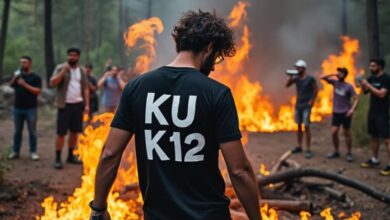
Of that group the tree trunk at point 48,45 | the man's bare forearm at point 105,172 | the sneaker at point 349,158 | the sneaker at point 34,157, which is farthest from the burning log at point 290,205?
the tree trunk at point 48,45

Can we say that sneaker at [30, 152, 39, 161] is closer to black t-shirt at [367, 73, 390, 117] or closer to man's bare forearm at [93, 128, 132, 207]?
black t-shirt at [367, 73, 390, 117]

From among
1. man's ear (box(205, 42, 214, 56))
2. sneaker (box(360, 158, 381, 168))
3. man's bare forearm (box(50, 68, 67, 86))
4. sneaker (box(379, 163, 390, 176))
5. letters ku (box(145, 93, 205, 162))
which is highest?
man's bare forearm (box(50, 68, 67, 86))

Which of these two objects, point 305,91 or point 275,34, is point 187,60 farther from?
point 275,34

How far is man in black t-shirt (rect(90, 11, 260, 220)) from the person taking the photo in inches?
84.4

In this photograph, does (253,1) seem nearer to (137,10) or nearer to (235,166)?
(235,166)

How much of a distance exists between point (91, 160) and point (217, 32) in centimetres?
464

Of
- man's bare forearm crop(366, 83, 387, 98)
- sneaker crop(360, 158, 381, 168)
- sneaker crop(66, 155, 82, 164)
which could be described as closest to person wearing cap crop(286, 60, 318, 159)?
sneaker crop(360, 158, 381, 168)

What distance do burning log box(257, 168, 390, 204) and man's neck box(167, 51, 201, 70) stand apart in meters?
3.88

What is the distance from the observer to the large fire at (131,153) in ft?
16.8

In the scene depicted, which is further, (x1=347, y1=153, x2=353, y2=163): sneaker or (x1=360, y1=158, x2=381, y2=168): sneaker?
(x1=347, y1=153, x2=353, y2=163): sneaker

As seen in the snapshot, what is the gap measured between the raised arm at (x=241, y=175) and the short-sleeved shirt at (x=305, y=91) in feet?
25.5

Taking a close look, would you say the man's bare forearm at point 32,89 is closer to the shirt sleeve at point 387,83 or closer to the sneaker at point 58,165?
the sneaker at point 58,165

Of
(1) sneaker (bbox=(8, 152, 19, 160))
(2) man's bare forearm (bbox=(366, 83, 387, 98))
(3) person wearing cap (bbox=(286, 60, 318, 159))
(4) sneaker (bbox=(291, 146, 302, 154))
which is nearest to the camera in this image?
(2) man's bare forearm (bbox=(366, 83, 387, 98))

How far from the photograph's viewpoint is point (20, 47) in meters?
28.1
